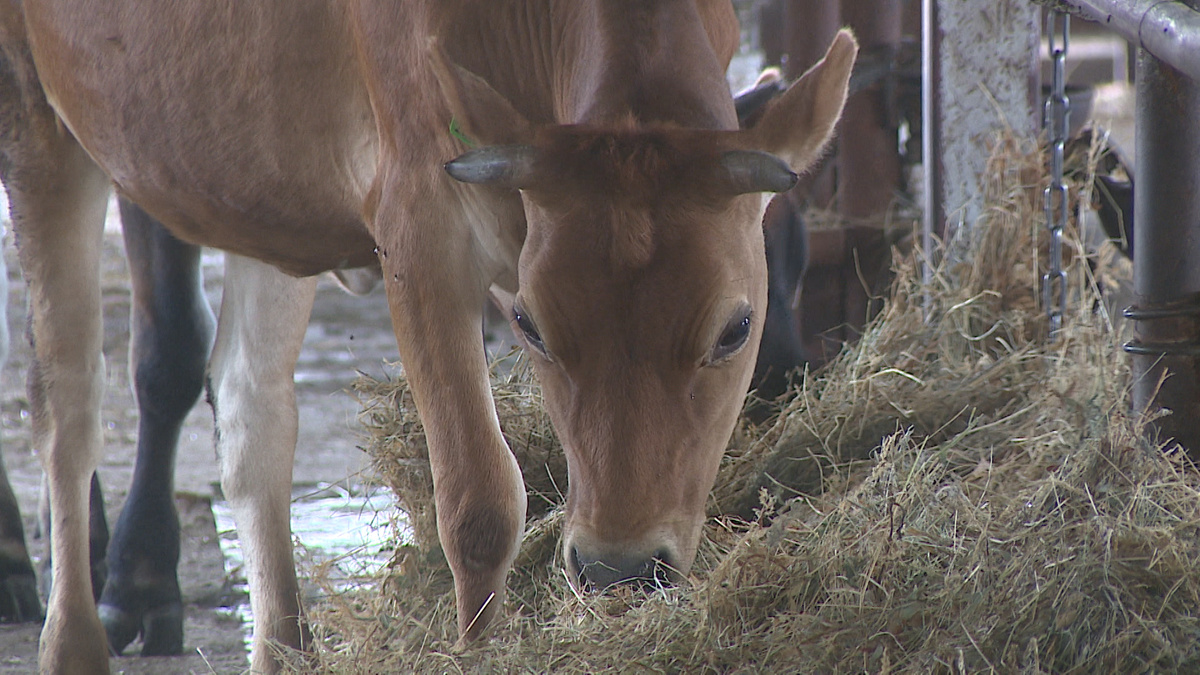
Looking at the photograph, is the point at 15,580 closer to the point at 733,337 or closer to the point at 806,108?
the point at 733,337

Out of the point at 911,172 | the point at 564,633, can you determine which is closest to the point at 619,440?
the point at 564,633

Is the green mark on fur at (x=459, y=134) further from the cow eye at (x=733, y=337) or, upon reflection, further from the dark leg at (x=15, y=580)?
the dark leg at (x=15, y=580)

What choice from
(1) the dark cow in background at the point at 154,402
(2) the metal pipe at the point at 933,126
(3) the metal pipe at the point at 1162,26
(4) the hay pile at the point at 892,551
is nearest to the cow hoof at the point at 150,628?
(1) the dark cow in background at the point at 154,402

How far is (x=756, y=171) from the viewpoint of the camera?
2.11 metres

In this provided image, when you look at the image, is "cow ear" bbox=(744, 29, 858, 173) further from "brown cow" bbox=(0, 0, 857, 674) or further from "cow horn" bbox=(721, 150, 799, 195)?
"cow horn" bbox=(721, 150, 799, 195)

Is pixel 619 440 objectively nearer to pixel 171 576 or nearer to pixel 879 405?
pixel 879 405

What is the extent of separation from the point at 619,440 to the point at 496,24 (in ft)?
3.18

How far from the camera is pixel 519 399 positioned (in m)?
3.38

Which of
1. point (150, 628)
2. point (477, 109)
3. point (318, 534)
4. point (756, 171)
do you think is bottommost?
point (318, 534)

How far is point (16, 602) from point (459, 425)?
8.08ft

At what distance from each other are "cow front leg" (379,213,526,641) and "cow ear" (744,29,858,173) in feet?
2.29

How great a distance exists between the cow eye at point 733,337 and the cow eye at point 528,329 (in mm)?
308

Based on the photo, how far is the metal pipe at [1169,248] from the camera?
2465 millimetres

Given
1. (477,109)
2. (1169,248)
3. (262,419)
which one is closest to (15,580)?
(262,419)
